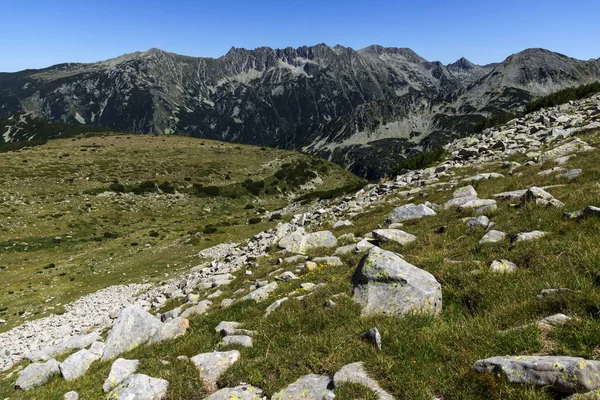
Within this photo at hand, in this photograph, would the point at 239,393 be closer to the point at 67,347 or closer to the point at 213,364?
the point at 213,364

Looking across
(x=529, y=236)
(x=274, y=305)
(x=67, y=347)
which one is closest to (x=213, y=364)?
(x=274, y=305)

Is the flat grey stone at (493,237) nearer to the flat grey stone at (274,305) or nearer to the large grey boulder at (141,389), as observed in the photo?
the flat grey stone at (274,305)

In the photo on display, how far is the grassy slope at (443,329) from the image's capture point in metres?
4.76

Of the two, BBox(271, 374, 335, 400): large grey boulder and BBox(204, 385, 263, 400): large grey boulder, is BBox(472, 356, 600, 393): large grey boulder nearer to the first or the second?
BBox(271, 374, 335, 400): large grey boulder

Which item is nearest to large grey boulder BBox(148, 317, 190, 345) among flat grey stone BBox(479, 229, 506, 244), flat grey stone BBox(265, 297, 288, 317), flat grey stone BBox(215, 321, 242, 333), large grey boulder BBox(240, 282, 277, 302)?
flat grey stone BBox(215, 321, 242, 333)

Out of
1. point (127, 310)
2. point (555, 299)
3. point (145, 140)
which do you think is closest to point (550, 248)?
point (555, 299)

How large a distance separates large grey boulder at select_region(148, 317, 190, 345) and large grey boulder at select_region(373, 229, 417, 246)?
7658 millimetres

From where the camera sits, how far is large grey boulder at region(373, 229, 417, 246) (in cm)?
1171

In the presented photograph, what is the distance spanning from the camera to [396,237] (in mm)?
12008

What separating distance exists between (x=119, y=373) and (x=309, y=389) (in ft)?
15.6

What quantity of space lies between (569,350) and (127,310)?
11.7 m

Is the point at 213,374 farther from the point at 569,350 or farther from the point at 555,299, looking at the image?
the point at 555,299

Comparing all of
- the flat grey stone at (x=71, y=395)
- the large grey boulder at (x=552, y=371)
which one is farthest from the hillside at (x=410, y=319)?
the flat grey stone at (x=71, y=395)

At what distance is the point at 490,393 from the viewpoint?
4.19 meters
